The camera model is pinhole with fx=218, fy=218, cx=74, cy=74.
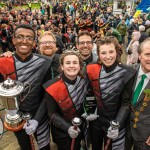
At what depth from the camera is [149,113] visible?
2607 millimetres

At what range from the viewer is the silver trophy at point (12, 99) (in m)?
2.34

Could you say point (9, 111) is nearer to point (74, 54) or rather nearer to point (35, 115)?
point (35, 115)

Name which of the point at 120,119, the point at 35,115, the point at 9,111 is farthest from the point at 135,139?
the point at 9,111

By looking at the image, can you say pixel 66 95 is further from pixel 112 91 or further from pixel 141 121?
pixel 141 121

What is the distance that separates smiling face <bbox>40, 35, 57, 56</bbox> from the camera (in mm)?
3311

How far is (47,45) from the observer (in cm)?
330

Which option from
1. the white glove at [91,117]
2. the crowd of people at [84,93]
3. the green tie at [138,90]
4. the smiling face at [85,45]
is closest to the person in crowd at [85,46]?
the smiling face at [85,45]

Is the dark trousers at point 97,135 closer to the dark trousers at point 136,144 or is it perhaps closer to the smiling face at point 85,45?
the dark trousers at point 136,144

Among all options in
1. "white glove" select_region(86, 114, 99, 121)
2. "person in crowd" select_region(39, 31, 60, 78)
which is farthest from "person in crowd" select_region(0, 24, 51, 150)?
"white glove" select_region(86, 114, 99, 121)

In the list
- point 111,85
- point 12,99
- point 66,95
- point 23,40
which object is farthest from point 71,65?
point 12,99

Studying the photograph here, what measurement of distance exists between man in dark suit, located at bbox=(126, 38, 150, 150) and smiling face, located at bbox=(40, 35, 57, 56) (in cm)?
132

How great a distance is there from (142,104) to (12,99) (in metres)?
1.52

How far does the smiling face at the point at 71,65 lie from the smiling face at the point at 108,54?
337 mm

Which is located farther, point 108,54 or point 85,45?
point 85,45
